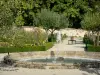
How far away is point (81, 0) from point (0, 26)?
5205 cm

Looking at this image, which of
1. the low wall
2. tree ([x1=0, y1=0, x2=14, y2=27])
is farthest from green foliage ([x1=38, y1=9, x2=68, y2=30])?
tree ([x1=0, y1=0, x2=14, y2=27])

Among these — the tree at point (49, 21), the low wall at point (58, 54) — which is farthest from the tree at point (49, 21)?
the low wall at point (58, 54)

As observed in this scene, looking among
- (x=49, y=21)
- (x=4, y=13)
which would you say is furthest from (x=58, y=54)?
(x=49, y=21)

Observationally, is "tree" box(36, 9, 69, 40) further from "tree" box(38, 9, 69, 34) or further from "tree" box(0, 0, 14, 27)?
"tree" box(0, 0, 14, 27)

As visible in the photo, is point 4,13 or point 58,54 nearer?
point 4,13

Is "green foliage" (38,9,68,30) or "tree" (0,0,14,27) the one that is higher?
"tree" (0,0,14,27)

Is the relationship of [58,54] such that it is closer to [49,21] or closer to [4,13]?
[4,13]

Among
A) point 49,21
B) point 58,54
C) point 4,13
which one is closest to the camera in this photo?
point 4,13

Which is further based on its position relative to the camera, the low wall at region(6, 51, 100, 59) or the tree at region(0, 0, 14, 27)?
the low wall at region(6, 51, 100, 59)

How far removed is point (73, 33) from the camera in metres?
62.8

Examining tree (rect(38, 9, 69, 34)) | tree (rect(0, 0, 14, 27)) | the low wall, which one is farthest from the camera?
tree (rect(38, 9, 69, 34))

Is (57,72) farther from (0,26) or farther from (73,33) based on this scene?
(73,33)

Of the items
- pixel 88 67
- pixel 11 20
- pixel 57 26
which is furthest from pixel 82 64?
pixel 57 26

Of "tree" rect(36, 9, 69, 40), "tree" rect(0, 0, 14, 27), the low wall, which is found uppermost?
"tree" rect(0, 0, 14, 27)
